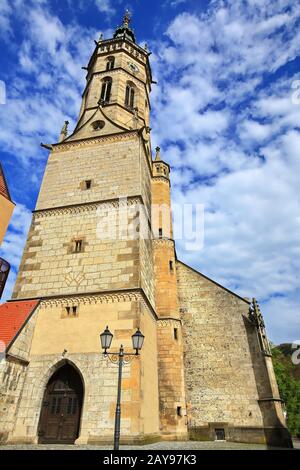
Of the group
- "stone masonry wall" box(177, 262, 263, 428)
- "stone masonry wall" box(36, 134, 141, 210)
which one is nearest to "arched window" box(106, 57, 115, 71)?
"stone masonry wall" box(36, 134, 141, 210)

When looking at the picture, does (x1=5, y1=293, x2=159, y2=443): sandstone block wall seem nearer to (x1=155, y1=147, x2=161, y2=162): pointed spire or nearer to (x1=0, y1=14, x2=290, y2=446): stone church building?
(x1=0, y1=14, x2=290, y2=446): stone church building

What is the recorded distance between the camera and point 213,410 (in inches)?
535

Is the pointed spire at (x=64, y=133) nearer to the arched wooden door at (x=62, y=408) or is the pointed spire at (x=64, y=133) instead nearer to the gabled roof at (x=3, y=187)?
the gabled roof at (x=3, y=187)

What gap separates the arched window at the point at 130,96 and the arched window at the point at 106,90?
1231 mm

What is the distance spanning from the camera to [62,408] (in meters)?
9.95

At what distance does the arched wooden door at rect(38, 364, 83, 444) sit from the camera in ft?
31.3

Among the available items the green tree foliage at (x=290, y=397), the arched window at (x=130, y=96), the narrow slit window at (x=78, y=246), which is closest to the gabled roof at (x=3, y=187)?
the narrow slit window at (x=78, y=246)

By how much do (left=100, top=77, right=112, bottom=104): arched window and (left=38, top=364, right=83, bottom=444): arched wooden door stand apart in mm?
16622

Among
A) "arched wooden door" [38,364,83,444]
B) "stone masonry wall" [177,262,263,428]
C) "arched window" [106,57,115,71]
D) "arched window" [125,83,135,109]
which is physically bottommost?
"arched wooden door" [38,364,83,444]

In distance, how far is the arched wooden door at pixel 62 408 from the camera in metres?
9.53

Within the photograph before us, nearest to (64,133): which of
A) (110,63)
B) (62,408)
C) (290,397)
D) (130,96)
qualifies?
(130,96)

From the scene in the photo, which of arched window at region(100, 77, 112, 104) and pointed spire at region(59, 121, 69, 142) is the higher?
arched window at region(100, 77, 112, 104)

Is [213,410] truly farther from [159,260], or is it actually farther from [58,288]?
[58,288]

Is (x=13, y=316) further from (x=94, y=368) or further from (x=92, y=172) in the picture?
(x=92, y=172)
